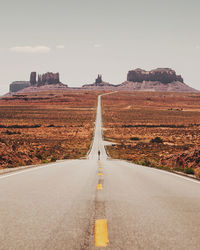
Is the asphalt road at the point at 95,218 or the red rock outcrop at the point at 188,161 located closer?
the asphalt road at the point at 95,218

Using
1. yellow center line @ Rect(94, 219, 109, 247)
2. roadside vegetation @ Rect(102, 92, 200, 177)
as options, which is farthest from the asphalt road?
roadside vegetation @ Rect(102, 92, 200, 177)

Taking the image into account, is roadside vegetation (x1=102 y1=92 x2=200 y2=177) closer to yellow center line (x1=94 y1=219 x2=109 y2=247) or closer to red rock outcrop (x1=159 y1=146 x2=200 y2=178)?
red rock outcrop (x1=159 y1=146 x2=200 y2=178)

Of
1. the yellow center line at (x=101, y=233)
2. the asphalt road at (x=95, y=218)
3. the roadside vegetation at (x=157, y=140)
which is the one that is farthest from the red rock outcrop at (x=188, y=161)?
the yellow center line at (x=101, y=233)

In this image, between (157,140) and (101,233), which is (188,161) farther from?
(157,140)

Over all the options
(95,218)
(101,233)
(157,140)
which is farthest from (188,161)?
(157,140)

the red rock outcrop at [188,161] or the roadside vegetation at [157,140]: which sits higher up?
the red rock outcrop at [188,161]

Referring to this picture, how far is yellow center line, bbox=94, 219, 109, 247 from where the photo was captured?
12.4 ft

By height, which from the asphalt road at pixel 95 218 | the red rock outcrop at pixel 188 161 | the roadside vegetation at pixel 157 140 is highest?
the asphalt road at pixel 95 218

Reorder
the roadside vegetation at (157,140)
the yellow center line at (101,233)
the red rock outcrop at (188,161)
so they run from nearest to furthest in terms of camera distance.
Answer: the yellow center line at (101,233) < the red rock outcrop at (188,161) < the roadside vegetation at (157,140)

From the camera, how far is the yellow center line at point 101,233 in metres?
3.77

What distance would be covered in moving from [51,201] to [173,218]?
2.73 meters

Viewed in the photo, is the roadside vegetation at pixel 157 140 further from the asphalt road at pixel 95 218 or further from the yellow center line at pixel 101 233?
the yellow center line at pixel 101 233

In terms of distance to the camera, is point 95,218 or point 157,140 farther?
point 157,140

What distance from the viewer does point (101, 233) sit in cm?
414
